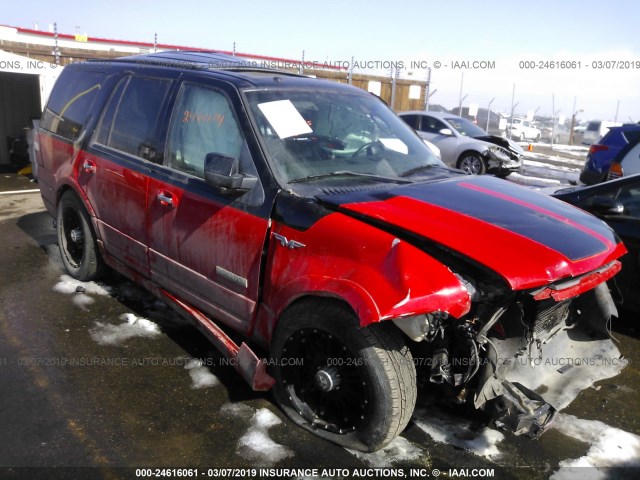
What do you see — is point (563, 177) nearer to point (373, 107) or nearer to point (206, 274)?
point (373, 107)

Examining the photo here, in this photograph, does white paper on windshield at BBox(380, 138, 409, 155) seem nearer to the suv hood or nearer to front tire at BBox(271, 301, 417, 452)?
the suv hood

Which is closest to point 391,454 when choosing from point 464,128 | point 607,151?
point 607,151

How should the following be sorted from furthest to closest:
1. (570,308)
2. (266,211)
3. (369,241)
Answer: (570,308) → (266,211) → (369,241)

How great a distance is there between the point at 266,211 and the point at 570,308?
196cm

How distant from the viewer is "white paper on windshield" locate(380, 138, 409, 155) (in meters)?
3.66

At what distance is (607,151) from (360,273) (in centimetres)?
755

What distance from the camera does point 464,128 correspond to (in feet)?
44.0

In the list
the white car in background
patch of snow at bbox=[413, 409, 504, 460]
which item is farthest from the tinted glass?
the white car in background

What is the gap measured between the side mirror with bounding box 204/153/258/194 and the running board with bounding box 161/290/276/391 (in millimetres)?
925

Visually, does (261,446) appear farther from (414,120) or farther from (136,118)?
(414,120)

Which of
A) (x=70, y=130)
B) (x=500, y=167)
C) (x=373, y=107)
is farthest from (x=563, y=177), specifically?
(x=70, y=130)

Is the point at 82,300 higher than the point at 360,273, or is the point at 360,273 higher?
the point at 360,273

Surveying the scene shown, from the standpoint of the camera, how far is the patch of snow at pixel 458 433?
9.63ft

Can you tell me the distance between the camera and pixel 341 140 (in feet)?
11.3
